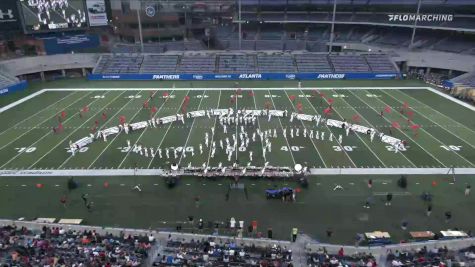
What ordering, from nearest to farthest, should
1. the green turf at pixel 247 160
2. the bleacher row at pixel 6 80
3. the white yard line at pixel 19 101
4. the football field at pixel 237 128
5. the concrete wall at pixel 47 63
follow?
A: the green turf at pixel 247 160 → the football field at pixel 237 128 → the white yard line at pixel 19 101 → the bleacher row at pixel 6 80 → the concrete wall at pixel 47 63

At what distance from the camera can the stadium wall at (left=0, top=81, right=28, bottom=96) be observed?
38422mm

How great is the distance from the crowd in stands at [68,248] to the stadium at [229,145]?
75 mm

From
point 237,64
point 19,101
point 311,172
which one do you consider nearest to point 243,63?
point 237,64

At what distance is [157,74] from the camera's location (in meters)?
45.3

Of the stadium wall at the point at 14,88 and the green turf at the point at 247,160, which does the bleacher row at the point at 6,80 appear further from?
the green turf at the point at 247,160

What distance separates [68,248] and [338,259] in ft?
32.4

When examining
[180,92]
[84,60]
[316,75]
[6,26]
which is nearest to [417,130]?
[316,75]

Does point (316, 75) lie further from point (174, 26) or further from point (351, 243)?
point (351, 243)

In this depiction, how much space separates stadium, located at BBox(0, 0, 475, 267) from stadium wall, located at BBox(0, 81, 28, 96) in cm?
13

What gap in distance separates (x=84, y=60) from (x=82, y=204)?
112 feet

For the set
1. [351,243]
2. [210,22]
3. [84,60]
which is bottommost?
[351,243]

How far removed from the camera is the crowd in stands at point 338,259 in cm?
1288

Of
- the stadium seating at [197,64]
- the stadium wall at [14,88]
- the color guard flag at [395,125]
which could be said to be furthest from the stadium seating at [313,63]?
the stadium wall at [14,88]

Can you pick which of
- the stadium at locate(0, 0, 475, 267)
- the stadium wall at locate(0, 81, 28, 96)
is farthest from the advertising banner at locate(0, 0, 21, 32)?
the stadium wall at locate(0, 81, 28, 96)
